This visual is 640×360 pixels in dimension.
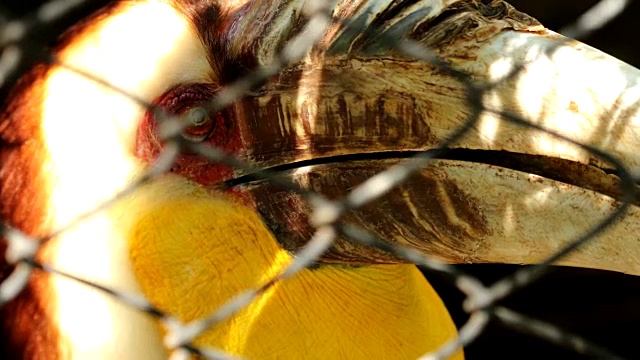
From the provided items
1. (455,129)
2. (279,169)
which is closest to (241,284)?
(279,169)

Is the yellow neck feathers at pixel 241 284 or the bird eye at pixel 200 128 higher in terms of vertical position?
the bird eye at pixel 200 128

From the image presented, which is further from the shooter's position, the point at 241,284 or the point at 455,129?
the point at 241,284

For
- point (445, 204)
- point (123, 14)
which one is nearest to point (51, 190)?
point (123, 14)

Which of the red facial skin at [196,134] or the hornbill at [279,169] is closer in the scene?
the hornbill at [279,169]

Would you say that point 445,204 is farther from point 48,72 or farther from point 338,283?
point 48,72

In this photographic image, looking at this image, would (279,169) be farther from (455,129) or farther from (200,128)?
(455,129)
